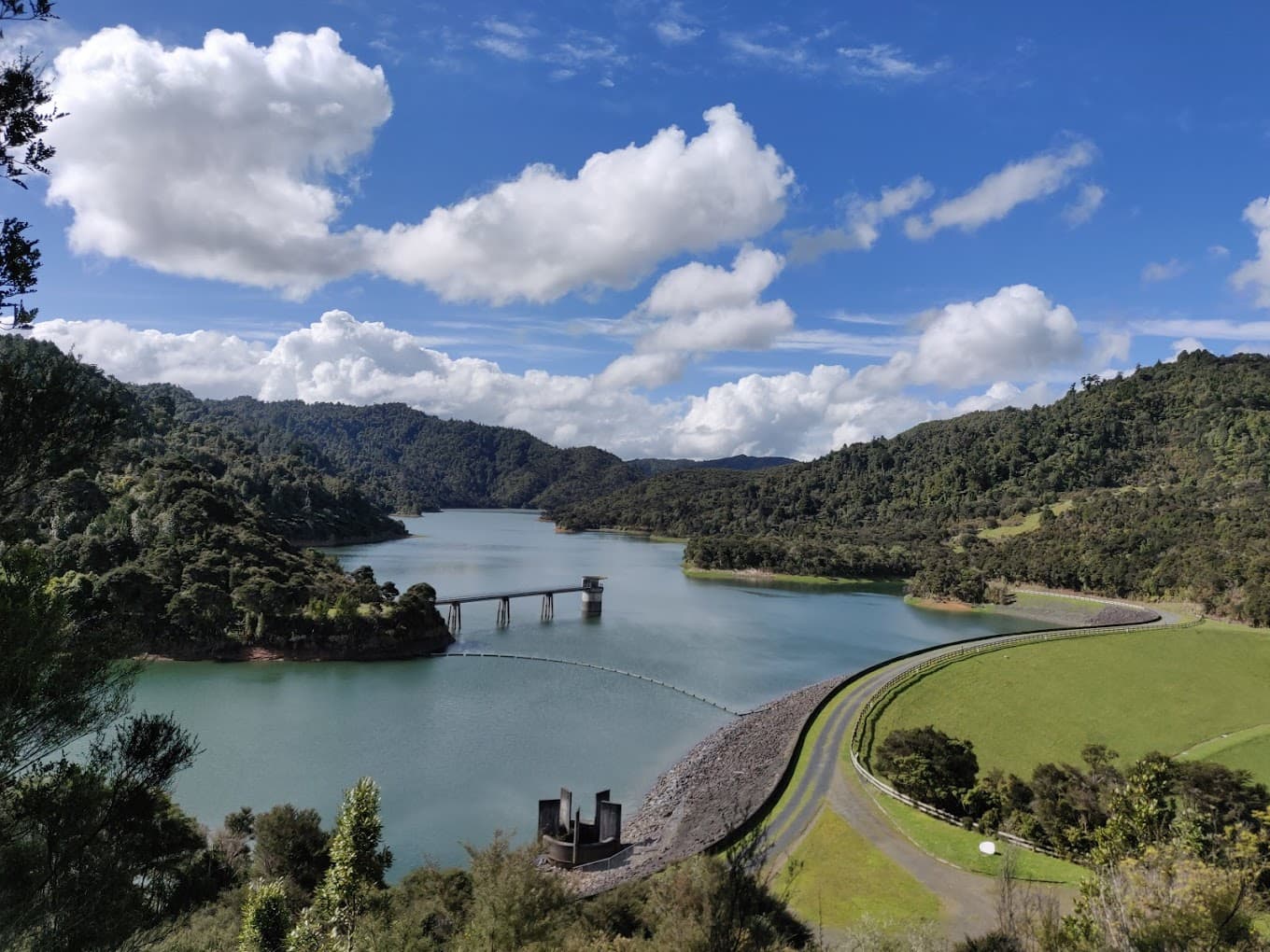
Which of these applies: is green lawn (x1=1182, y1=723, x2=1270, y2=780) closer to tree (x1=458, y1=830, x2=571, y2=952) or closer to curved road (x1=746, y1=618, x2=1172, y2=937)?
curved road (x1=746, y1=618, x2=1172, y2=937)

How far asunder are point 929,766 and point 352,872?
59.9ft

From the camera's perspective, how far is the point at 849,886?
18.5m

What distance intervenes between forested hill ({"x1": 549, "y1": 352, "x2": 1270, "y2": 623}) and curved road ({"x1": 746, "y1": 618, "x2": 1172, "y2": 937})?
177 feet

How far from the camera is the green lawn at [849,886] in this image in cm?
1714

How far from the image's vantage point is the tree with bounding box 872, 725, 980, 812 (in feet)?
79.0

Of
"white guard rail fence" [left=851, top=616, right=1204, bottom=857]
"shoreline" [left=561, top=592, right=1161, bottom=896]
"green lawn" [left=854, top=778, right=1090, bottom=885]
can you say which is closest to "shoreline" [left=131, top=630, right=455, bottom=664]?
"shoreline" [left=561, top=592, right=1161, bottom=896]

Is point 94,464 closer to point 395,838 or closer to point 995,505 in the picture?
point 395,838

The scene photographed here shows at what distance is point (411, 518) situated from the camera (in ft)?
652

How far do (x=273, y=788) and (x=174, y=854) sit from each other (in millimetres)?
12185

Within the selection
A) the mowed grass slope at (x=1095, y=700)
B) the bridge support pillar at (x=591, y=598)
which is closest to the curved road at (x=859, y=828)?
the mowed grass slope at (x=1095, y=700)

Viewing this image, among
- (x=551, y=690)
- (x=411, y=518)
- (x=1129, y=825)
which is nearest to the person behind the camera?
(x=1129, y=825)

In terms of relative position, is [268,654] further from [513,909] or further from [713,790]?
[513,909]

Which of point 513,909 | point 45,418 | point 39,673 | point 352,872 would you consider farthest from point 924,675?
point 45,418

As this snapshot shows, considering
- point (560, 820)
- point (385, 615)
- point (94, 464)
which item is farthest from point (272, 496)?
point (94, 464)
